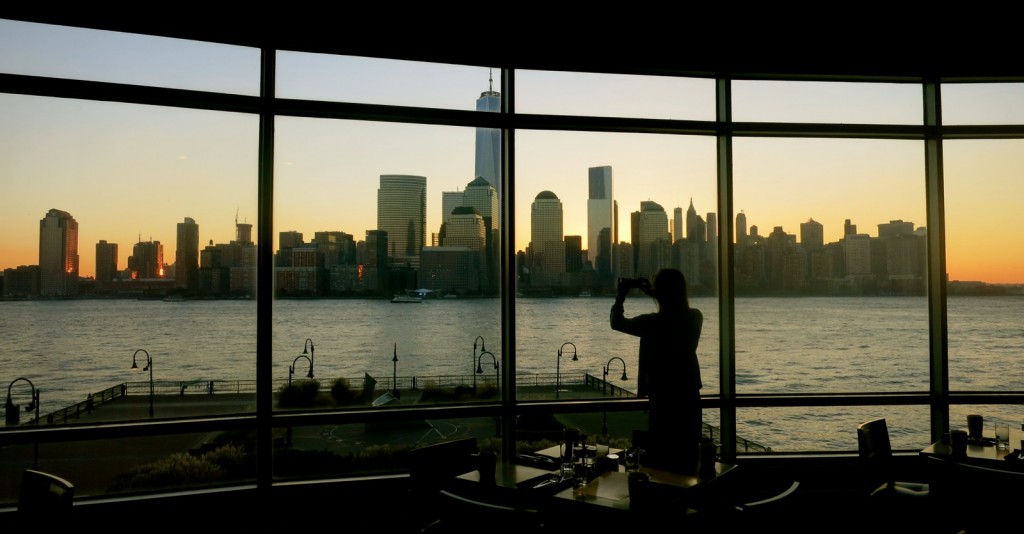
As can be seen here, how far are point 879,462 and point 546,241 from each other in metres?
2.59

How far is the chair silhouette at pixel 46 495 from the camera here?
1.91 m

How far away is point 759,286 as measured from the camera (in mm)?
5398

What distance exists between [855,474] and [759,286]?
1906 mm

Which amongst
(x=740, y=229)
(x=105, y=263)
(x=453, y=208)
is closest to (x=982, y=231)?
(x=740, y=229)

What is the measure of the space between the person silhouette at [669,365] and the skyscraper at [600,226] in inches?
54.2

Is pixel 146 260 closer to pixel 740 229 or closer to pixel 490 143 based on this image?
pixel 490 143

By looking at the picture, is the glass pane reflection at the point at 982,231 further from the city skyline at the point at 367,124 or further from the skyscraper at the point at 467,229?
the skyscraper at the point at 467,229

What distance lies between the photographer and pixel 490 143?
393 cm

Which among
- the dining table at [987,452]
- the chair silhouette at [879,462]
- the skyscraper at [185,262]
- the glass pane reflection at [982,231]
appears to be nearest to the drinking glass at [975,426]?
the dining table at [987,452]

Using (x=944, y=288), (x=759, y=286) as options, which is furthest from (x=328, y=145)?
(x=944, y=288)

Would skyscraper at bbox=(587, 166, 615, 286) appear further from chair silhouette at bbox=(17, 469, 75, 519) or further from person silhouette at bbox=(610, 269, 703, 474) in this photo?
chair silhouette at bbox=(17, 469, 75, 519)

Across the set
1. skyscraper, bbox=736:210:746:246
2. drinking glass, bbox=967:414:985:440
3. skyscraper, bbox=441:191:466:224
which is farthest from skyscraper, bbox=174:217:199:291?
drinking glass, bbox=967:414:985:440

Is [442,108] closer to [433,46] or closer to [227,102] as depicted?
[433,46]

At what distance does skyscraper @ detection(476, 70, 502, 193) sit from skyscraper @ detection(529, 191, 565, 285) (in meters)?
0.51
